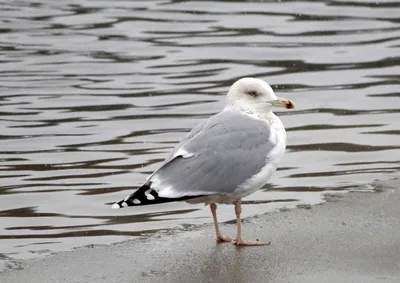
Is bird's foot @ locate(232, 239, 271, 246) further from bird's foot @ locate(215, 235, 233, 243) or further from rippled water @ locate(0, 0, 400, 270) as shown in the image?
rippled water @ locate(0, 0, 400, 270)

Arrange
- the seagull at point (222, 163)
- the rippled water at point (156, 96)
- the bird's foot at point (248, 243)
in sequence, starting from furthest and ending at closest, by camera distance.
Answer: the rippled water at point (156, 96) → the bird's foot at point (248, 243) → the seagull at point (222, 163)

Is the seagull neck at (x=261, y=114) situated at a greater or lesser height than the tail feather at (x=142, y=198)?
greater

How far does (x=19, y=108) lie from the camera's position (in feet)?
38.0

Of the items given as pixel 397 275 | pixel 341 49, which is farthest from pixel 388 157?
pixel 341 49

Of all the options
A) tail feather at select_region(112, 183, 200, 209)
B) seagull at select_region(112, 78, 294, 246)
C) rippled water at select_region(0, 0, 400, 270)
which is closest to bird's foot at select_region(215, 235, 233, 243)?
seagull at select_region(112, 78, 294, 246)

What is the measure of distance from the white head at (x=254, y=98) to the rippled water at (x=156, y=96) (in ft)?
3.85

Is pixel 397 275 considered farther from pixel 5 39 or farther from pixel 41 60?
pixel 5 39

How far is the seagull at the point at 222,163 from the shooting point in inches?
242

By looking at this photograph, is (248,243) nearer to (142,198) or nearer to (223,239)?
(223,239)

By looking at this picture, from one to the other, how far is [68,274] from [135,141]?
14.3 ft

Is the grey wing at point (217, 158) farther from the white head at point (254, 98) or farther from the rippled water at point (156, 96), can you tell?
the rippled water at point (156, 96)

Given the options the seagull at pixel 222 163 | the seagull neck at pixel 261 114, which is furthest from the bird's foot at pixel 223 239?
the seagull neck at pixel 261 114

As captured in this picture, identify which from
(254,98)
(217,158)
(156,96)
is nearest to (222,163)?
(217,158)

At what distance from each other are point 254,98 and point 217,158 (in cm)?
56
